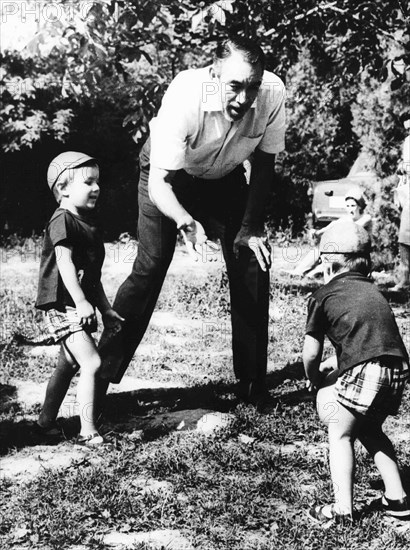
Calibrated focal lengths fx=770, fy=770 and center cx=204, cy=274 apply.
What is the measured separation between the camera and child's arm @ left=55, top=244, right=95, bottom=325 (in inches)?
148

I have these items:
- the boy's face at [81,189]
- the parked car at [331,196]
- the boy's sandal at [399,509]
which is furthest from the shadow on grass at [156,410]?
the parked car at [331,196]

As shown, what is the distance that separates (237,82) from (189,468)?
181 centimetres

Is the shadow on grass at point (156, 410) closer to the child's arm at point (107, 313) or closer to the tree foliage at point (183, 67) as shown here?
the child's arm at point (107, 313)

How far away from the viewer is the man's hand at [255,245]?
12.9 feet

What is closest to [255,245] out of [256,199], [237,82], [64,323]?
[256,199]

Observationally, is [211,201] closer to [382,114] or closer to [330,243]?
[330,243]

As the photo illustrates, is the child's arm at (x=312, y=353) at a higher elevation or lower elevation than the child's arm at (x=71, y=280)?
lower

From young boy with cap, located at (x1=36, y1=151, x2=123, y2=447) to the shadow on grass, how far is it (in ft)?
0.46

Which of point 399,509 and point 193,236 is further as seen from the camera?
point 193,236

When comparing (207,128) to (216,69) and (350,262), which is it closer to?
(216,69)

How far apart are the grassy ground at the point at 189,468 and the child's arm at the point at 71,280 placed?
66cm

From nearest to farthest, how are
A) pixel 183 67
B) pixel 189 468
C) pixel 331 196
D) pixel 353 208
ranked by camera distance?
pixel 189 468 < pixel 353 208 < pixel 183 67 < pixel 331 196

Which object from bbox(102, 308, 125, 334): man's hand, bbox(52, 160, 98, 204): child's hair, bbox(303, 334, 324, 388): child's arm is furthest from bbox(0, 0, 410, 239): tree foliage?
bbox(303, 334, 324, 388): child's arm

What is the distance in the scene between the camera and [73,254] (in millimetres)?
3848
